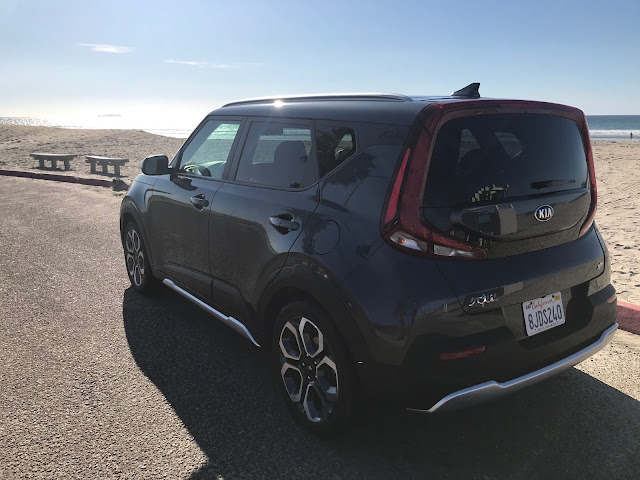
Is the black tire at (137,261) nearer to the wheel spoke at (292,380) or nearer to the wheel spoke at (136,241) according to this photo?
the wheel spoke at (136,241)

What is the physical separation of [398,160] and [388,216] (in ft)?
0.87

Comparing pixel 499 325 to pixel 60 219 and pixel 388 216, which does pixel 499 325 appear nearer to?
pixel 388 216

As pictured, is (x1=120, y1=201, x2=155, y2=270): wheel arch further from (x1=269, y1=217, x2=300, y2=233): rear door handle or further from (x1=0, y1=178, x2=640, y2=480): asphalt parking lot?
(x1=269, y1=217, x2=300, y2=233): rear door handle

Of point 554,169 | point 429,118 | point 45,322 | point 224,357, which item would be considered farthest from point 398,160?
point 45,322

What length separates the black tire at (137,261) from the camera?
4.86 metres

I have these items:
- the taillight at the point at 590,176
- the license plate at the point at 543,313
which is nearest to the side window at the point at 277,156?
the license plate at the point at 543,313

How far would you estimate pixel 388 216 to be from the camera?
238cm

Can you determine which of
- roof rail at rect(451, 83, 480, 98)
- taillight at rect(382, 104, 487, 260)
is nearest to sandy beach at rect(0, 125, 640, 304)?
roof rail at rect(451, 83, 480, 98)

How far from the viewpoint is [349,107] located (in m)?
2.81

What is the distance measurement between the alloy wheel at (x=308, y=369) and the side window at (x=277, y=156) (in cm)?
80

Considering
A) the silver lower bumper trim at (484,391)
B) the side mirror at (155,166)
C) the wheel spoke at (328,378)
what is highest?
the side mirror at (155,166)

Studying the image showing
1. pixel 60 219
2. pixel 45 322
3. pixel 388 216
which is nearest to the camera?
pixel 388 216

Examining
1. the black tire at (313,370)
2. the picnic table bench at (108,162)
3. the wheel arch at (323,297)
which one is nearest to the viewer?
the wheel arch at (323,297)

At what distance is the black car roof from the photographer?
99.5 inches
